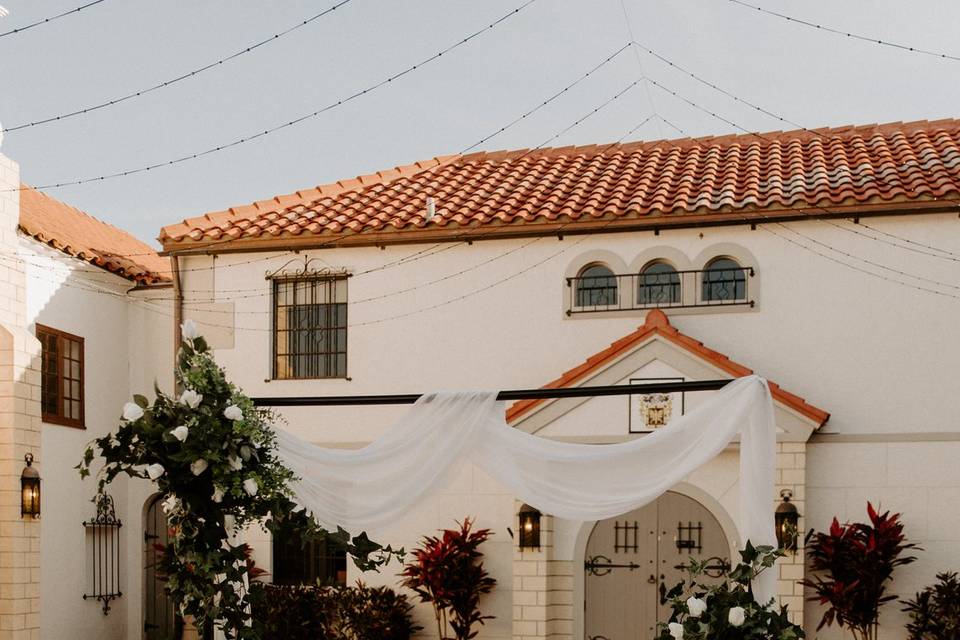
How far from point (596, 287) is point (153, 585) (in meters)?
7.23

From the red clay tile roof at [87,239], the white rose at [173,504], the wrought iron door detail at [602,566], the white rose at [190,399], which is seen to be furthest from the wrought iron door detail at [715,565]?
the red clay tile roof at [87,239]

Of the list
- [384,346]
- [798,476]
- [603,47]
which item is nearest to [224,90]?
[603,47]

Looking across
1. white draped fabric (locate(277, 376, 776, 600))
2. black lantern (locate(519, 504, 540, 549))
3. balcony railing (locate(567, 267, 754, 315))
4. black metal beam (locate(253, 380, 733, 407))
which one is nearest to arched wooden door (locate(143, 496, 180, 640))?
black lantern (locate(519, 504, 540, 549))

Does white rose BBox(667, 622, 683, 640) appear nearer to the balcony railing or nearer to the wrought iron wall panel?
the balcony railing

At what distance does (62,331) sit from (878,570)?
33.0 ft

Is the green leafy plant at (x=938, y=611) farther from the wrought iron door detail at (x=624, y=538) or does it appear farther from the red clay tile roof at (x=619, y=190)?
the red clay tile roof at (x=619, y=190)

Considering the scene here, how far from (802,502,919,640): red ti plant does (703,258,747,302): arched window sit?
9.68 feet

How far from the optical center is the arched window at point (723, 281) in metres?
15.3

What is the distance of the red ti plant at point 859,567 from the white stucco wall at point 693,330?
14.4 inches

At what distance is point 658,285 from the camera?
613 inches

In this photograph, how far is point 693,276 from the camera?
15.4 metres

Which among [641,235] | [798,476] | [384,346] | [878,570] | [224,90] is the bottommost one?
[878,570]

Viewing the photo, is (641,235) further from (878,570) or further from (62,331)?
(62,331)

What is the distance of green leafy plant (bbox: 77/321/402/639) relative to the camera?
9.41m
